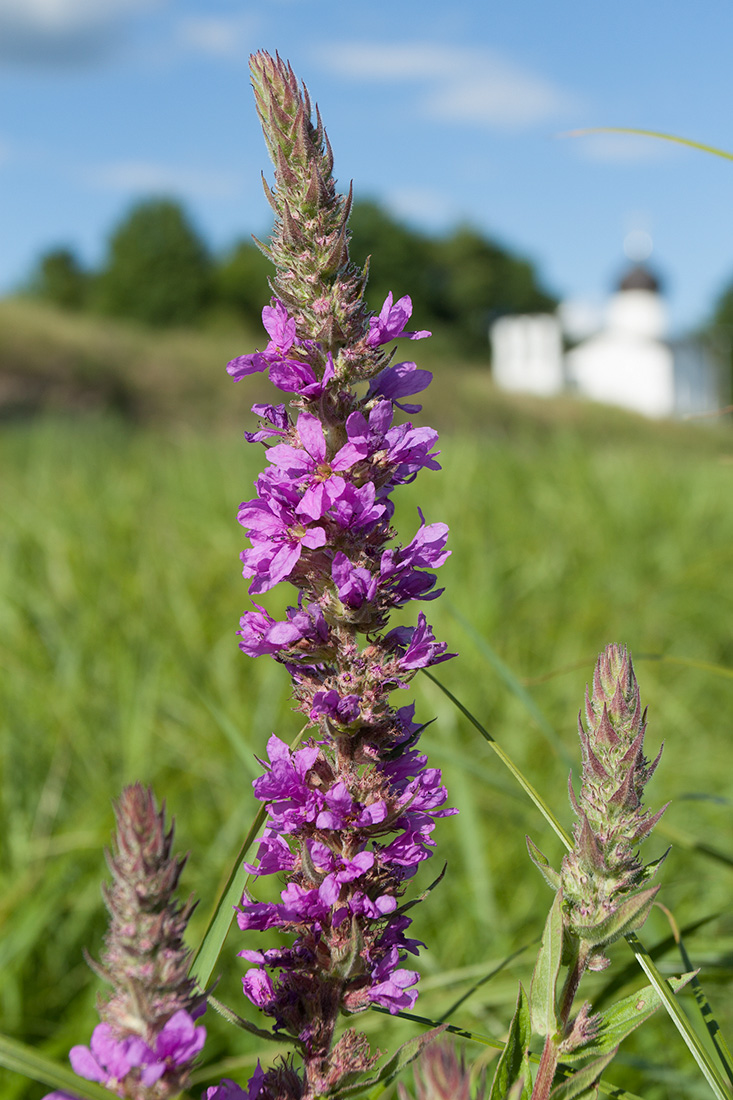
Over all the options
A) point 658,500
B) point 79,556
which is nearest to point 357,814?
point 79,556

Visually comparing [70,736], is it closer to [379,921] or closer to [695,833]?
[695,833]

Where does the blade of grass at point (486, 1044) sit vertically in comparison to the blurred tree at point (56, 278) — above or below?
below

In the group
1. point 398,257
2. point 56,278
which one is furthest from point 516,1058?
point 398,257

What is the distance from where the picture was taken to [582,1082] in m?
0.76

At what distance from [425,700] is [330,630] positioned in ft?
10.6

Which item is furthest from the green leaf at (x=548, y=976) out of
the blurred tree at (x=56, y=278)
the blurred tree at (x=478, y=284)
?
the blurred tree at (x=478, y=284)

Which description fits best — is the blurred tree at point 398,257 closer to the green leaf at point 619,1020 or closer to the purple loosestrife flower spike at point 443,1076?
the green leaf at point 619,1020

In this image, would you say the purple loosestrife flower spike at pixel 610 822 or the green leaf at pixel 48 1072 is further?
the purple loosestrife flower spike at pixel 610 822

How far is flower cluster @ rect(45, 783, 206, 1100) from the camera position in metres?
0.62

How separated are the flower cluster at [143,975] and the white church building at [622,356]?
68686 millimetres

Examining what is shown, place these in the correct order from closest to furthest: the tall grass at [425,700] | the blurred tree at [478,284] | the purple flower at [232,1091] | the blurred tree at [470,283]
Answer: the purple flower at [232,1091] → the tall grass at [425,700] → the blurred tree at [470,283] → the blurred tree at [478,284]

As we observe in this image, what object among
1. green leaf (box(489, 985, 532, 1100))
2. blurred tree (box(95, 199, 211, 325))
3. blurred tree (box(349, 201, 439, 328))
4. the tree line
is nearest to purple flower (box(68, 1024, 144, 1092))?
green leaf (box(489, 985, 532, 1100))

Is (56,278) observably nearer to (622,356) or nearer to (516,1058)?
(622,356)

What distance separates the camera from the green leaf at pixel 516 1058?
82 cm
